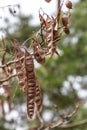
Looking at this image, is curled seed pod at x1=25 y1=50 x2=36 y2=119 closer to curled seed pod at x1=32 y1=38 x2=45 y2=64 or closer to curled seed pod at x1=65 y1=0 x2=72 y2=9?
curled seed pod at x1=32 y1=38 x2=45 y2=64

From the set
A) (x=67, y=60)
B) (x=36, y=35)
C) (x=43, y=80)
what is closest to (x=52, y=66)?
(x=67, y=60)

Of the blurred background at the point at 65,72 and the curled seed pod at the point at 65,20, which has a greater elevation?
the curled seed pod at the point at 65,20

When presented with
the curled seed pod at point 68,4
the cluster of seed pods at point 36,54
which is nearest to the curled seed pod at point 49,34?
the cluster of seed pods at point 36,54

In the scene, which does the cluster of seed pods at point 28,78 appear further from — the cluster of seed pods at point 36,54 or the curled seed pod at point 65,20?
the curled seed pod at point 65,20

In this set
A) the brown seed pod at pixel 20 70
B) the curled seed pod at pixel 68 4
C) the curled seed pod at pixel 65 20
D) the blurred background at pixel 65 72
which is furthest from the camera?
the blurred background at pixel 65 72

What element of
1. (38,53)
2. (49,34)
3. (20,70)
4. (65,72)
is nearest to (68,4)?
(49,34)

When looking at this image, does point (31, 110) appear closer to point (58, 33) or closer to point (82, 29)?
point (58, 33)

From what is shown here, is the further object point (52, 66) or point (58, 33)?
point (52, 66)

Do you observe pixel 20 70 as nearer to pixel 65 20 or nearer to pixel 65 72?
pixel 65 20

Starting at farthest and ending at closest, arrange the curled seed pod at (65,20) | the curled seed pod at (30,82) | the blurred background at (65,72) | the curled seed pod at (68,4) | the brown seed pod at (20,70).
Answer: the blurred background at (65,72) → the curled seed pod at (68,4) → the curled seed pod at (65,20) → the brown seed pod at (20,70) → the curled seed pod at (30,82)
